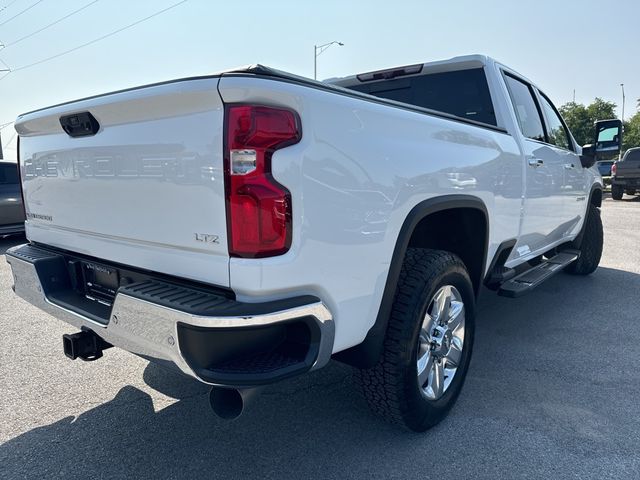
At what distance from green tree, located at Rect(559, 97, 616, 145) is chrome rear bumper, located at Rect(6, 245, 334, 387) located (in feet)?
182

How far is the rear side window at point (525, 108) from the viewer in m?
3.92

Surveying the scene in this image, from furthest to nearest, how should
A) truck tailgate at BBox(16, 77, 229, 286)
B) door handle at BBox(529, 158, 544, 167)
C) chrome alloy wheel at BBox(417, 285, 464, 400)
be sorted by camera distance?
door handle at BBox(529, 158, 544, 167)
chrome alloy wheel at BBox(417, 285, 464, 400)
truck tailgate at BBox(16, 77, 229, 286)

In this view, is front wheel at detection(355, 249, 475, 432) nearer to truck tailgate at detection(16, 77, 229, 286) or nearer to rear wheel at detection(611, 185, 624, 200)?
truck tailgate at detection(16, 77, 229, 286)

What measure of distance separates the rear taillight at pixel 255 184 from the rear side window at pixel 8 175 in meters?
8.86

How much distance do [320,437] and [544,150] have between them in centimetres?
296

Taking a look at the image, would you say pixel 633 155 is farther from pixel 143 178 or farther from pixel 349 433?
pixel 143 178

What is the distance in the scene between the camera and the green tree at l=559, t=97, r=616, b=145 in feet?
165

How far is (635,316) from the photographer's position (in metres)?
4.58

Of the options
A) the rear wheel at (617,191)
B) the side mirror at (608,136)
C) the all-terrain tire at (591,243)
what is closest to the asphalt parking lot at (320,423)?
the all-terrain tire at (591,243)

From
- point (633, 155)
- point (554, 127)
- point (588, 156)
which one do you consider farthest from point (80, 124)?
point (633, 155)

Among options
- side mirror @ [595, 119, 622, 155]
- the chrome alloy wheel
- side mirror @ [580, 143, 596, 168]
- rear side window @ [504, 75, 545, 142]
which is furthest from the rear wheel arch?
side mirror @ [595, 119, 622, 155]

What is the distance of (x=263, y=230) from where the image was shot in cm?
171

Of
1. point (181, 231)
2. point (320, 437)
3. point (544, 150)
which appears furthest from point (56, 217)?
point (544, 150)

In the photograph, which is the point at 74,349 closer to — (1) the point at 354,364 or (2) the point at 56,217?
(2) the point at 56,217
